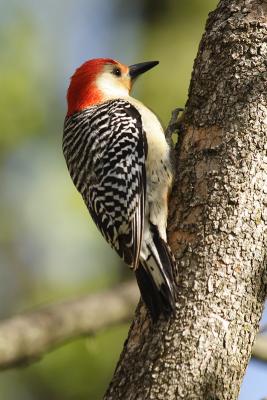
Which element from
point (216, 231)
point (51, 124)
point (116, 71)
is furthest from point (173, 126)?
point (51, 124)

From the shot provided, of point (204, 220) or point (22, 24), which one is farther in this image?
point (22, 24)

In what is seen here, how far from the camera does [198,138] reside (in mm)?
4879

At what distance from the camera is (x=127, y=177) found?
5.46 m

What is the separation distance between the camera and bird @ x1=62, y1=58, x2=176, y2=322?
4.86 metres

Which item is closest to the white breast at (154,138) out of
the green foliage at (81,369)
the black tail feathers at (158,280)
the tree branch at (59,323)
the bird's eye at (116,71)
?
the black tail feathers at (158,280)

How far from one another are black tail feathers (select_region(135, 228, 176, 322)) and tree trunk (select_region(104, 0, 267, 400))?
2.5 inches

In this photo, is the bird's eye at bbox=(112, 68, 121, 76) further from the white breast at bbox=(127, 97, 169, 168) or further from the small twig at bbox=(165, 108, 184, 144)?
the small twig at bbox=(165, 108, 184, 144)

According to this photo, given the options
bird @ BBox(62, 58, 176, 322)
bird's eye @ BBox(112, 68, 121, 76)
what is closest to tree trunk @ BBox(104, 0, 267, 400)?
bird @ BBox(62, 58, 176, 322)

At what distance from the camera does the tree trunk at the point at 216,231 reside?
4.13 m

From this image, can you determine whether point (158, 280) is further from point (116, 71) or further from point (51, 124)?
point (51, 124)

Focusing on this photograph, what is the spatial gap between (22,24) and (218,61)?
632cm

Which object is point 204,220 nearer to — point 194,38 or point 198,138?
point 198,138

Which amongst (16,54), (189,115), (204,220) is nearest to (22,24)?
(16,54)

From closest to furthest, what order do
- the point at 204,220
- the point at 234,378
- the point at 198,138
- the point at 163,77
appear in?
the point at 234,378 < the point at 204,220 < the point at 198,138 < the point at 163,77
